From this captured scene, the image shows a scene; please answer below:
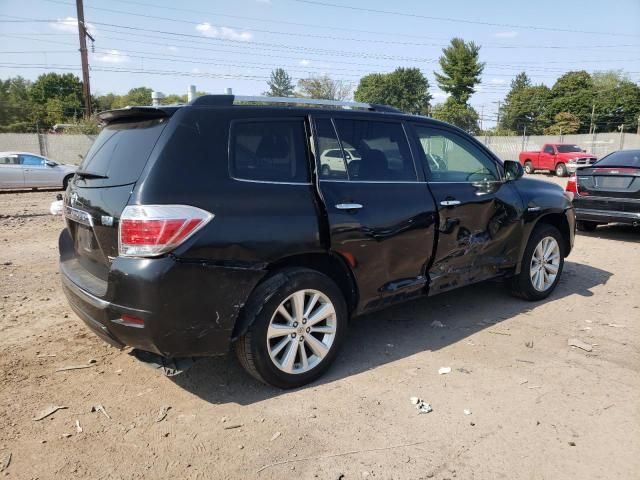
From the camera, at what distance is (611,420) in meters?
3.02

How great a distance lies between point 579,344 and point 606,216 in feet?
16.8

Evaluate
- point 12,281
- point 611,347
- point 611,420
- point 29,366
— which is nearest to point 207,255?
point 29,366

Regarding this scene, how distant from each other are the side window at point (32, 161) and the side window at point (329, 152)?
55.7ft

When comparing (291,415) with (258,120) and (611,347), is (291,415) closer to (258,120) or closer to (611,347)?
(258,120)

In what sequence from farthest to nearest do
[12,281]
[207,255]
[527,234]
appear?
[12,281], [527,234], [207,255]

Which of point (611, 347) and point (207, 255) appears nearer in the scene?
point (207, 255)

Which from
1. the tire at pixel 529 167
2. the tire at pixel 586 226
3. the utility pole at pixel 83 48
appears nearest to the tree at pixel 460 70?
the tire at pixel 529 167

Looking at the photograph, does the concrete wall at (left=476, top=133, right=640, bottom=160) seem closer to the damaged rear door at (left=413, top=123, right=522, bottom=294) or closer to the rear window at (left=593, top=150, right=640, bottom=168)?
the rear window at (left=593, top=150, right=640, bottom=168)

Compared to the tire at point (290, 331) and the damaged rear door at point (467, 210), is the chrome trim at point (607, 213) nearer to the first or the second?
the damaged rear door at point (467, 210)

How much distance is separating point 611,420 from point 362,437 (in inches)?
61.8

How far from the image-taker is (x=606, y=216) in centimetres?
831

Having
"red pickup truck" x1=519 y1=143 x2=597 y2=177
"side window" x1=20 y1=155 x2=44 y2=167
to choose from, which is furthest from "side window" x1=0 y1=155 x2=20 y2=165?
"red pickup truck" x1=519 y1=143 x2=597 y2=177

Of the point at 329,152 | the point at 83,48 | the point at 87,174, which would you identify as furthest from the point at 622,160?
the point at 83,48

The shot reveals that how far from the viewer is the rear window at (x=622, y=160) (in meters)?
8.32
